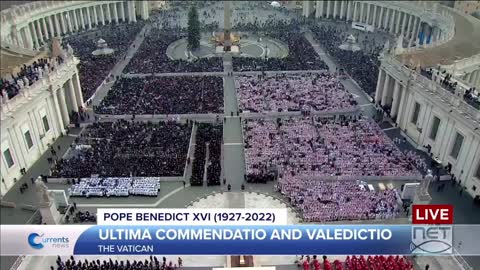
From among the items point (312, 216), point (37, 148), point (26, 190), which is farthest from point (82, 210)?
point (312, 216)

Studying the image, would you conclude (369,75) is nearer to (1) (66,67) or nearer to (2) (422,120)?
(2) (422,120)

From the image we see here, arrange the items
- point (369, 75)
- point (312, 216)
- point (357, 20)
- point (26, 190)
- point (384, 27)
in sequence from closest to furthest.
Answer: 1. point (312, 216)
2. point (26, 190)
3. point (369, 75)
4. point (384, 27)
5. point (357, 20)

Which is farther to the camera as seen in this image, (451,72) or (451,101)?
(451,72)

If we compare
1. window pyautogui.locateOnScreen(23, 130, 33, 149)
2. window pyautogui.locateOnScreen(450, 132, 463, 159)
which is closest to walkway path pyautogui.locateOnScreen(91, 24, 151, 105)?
window pyautogui.locateOnScreen(23, 130, 33, 149)

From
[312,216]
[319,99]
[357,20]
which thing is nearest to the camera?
[312,216]

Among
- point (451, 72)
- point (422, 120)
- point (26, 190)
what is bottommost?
point (26, 190)

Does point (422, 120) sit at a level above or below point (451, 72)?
below
